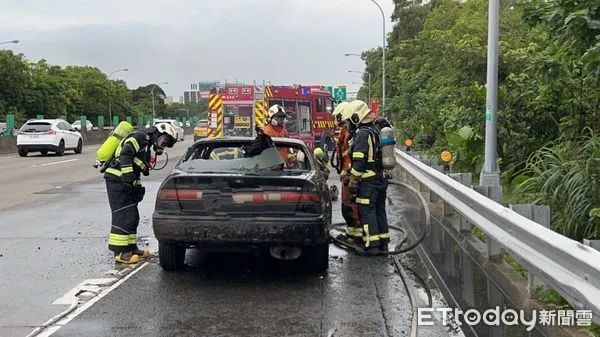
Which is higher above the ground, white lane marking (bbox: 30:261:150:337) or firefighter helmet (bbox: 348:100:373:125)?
firefighter helmet (bbox: 348:100:373:125)

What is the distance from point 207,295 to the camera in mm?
6098

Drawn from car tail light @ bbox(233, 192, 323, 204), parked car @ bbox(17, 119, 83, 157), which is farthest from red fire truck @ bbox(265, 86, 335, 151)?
car tail light @ bbox(233, 192, 323, 204)

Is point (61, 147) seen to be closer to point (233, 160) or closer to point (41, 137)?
point (41, 137)

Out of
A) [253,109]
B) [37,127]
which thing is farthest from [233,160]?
[37,127]

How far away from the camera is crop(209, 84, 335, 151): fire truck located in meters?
21.6

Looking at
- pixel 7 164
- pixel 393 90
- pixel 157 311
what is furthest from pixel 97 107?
pixel 157 311

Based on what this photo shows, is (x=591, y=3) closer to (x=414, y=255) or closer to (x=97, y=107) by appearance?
(x=414, y=255)

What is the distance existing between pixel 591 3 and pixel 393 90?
1604 inches

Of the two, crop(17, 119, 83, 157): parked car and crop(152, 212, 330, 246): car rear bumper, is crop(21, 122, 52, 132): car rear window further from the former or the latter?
crop(152, 212, 330, 246): car rear bumper

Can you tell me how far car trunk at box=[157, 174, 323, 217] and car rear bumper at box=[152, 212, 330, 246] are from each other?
3.4 inches

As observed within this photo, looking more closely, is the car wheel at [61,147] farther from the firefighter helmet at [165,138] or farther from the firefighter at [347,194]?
the firefighter helmet at [165,138]

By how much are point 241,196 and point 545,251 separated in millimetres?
3057

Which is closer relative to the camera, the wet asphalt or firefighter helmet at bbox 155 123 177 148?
the wet asphalt

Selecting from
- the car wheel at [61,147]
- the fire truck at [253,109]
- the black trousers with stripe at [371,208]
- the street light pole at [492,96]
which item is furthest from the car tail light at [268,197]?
the car wheel at [61,147]
